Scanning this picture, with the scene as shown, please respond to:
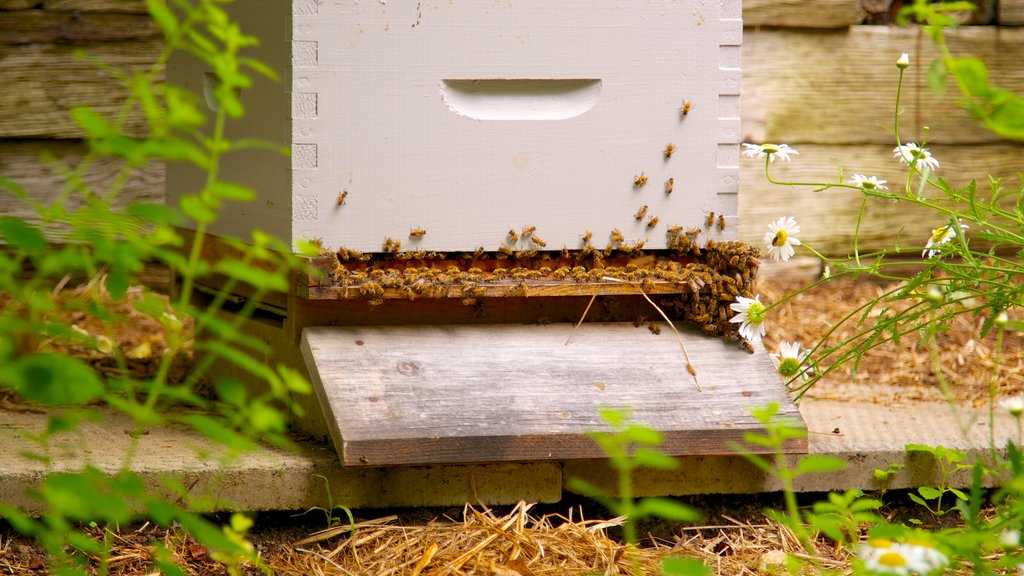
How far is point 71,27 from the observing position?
299cm

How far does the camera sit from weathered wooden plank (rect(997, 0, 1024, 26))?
11.3 feet

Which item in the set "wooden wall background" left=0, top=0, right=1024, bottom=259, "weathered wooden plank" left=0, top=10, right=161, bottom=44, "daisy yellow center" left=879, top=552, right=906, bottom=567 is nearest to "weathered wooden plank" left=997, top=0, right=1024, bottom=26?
"wooden wall background" left=0, top=0, right=1024, bottom=259

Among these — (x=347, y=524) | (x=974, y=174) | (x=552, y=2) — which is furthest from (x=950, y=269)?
(x=974, y=174)

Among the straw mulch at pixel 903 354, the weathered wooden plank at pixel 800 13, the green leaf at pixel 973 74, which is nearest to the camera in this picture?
the green leaf at pixel 973 74

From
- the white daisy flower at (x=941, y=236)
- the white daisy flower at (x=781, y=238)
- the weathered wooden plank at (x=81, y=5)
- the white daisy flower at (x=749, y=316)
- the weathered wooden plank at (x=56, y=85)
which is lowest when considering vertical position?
the white daisy flower at (x=749, y=316)

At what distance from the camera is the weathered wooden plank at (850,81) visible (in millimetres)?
3342

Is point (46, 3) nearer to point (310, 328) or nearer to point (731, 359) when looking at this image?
point (310, 328)

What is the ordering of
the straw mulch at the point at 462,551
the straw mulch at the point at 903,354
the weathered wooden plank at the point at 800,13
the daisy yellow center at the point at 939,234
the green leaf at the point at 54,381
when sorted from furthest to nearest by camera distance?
the weathered wooden plank at the point at 800,13 < the straw mulch at the point at 903,354 < the daisy yellow center at the point at 939,234 < the straw mulch at the point at 462,551 < the green leaf at the point at 54,381

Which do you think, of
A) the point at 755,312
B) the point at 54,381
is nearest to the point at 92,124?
the point at 54,381

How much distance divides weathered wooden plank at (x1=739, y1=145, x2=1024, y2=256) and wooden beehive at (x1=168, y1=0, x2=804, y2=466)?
131cm

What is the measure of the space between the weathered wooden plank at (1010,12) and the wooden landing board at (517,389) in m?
2.04

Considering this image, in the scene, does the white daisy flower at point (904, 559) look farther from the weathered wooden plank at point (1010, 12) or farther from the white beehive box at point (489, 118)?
the weathered wooden plank at point (1010, 12)

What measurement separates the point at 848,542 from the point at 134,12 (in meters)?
2.41

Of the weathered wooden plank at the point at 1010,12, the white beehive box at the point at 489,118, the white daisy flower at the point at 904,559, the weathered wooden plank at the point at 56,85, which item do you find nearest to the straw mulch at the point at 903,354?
the white beehive box at the point at 489,118
